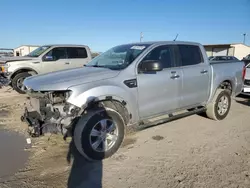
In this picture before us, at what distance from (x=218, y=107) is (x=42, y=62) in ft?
23.3

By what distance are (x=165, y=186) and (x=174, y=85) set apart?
214cm

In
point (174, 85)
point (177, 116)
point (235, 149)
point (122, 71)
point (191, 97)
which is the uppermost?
point (122, 71)

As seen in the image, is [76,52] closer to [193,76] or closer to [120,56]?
[120,56]

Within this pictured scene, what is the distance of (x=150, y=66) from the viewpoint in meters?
3.97

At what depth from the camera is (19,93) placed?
30.1 feet

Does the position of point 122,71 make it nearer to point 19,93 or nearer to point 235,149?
point 235,149

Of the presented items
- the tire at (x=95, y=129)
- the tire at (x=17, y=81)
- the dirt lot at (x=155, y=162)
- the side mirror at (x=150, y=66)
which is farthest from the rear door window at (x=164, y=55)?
the tire at (x=17, y=81)

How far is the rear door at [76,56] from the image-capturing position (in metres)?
10.2

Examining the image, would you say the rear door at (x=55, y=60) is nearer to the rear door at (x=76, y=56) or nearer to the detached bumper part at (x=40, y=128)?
the rear door at (x=76, y=56)

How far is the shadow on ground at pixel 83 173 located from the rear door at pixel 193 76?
7.71 feet

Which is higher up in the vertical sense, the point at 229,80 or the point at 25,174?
the point at 229,80

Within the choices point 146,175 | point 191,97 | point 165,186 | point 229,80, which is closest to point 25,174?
point 146,175

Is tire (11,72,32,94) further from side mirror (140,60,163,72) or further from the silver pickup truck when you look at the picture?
side mirror (140,60,163,72)

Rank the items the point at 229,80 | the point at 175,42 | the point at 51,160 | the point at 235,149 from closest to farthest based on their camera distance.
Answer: the point at 51,160, the point at 235,149, the point at 175,42, the point at 229,80
